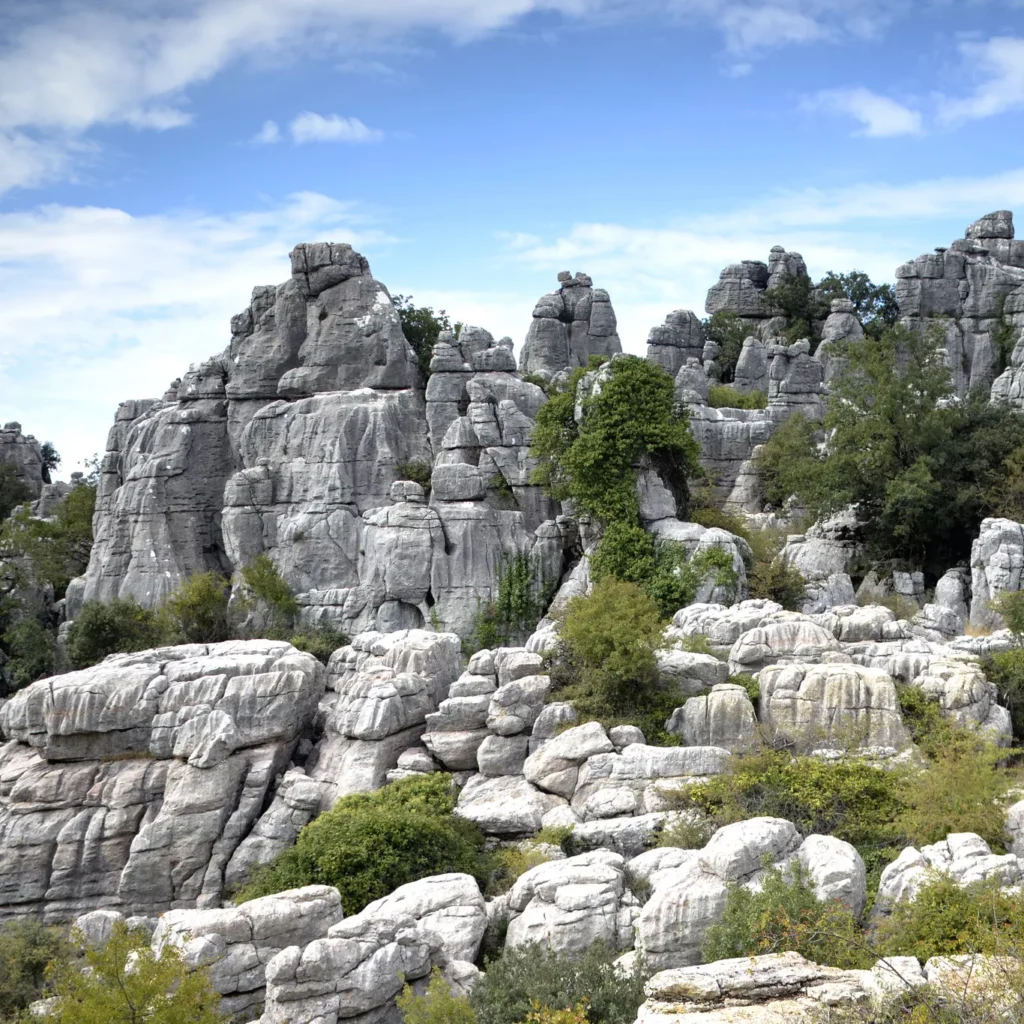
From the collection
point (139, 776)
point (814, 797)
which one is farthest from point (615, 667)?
point (139, 776)

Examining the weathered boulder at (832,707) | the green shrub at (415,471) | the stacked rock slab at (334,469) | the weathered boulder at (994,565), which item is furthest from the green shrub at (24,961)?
the weathered boulder at (994,565)

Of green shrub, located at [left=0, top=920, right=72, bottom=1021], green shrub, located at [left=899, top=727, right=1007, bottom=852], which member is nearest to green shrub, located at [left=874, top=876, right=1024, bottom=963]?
green shrub, located at [left=899, top=727, right=1007, bottom=852]

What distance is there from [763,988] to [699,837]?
23.5 feet

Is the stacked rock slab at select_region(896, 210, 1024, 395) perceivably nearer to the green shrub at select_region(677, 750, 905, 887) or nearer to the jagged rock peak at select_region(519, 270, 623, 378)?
the jagged rock peak at select_region(519, 270, 623, 378)

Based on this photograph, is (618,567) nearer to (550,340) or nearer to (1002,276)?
(550,340)

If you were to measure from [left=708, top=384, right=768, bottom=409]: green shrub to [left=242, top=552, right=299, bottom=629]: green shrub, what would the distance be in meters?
19.6

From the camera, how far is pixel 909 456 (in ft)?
109

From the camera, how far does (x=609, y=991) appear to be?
13156 mm

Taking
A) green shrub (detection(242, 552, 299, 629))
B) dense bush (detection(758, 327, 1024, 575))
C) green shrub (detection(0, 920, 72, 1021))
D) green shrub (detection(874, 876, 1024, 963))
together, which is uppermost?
dense bush (detection(758, 327, 1024, 575))

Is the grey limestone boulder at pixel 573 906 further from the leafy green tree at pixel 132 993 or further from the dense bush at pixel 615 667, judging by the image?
the dense bush at pixel 615 667

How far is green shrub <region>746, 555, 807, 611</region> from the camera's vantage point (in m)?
29.6

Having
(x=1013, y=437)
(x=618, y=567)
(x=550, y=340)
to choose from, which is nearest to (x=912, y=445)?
(x=1013, y=437)

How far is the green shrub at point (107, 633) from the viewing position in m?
33.1

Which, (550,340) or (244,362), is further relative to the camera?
(550,340)
